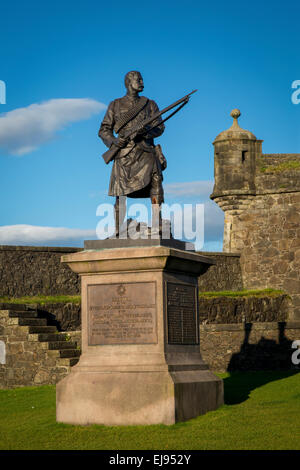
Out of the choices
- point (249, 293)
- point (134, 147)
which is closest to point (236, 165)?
point (249, 293)

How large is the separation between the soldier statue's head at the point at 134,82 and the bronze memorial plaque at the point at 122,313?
304 cm

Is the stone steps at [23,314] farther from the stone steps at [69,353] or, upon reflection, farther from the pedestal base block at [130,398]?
the pedestal base block at [130,398]

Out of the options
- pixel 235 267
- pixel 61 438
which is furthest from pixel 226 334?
pixel 61 438

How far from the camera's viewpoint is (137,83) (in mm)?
11742

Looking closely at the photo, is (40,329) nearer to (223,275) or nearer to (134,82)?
(134,82)

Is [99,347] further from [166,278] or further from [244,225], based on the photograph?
[244,225]

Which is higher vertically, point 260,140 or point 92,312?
point 260,140

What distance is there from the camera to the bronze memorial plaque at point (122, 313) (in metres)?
10.4

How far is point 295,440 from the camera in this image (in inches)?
353

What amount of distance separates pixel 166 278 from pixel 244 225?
18671 mm

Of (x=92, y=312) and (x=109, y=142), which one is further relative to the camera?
(x=109, y=142)

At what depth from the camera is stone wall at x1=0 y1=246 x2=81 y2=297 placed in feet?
71.4

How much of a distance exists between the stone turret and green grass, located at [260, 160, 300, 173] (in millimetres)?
423

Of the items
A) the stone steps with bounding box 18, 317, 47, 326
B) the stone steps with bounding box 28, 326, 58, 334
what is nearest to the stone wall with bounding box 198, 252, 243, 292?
the stone steps with bounding box 18, 317, 47, 326
